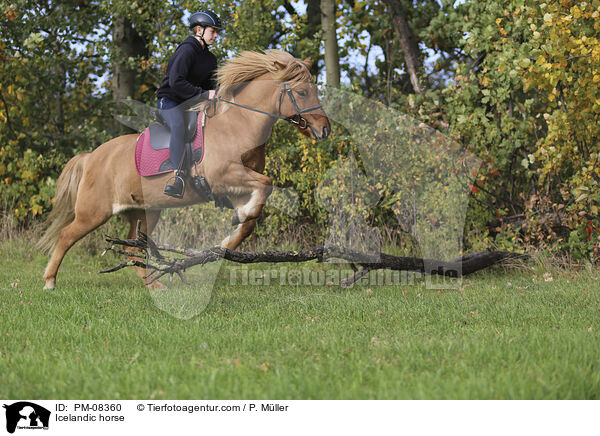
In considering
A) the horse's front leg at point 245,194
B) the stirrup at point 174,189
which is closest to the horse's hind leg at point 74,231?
the stirrup at point 174,189

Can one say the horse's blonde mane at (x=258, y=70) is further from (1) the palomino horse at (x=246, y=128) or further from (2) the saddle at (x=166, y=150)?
(2) the saddle at (x=166, y=150)

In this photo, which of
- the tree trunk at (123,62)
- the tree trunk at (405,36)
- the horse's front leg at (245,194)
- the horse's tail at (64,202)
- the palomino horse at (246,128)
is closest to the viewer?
the horse's front leg at (245,194)

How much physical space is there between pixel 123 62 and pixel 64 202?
627 cm

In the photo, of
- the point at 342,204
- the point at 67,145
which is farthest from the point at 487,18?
the point at 67,145

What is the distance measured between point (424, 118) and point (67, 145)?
8.36 metres

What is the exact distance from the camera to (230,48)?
10719mm

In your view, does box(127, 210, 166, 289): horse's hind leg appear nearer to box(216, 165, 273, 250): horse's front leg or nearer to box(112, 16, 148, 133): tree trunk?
box(216, 165, 273, 250): horse's front leg

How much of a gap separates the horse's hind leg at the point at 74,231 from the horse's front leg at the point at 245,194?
2.19m

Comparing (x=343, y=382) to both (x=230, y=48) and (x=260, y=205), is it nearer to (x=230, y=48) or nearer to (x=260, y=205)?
(x=260, y=205)

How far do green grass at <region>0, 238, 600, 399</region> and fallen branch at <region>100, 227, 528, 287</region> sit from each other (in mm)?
452

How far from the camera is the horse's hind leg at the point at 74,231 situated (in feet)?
24.3

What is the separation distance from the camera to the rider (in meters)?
6.27

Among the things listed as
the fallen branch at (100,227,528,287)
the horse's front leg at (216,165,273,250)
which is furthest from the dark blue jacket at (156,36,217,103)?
the fallen branch at (100,227,528,287)
